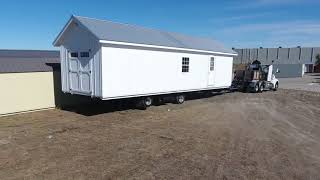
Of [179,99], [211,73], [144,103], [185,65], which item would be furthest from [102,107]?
[211,73]

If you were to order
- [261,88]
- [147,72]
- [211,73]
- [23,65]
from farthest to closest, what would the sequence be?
[261,88] < [211,73] < [147,72] < [23,65]

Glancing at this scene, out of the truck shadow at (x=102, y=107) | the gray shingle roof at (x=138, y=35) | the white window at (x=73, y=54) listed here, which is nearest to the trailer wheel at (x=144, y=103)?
the truck shadow at (x=102, y=107)

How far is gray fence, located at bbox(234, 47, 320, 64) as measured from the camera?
84.7m

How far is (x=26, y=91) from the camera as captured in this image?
15070 millimetres

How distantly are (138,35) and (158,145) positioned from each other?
786 centimetres

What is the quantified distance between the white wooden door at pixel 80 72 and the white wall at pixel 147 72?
1.13m

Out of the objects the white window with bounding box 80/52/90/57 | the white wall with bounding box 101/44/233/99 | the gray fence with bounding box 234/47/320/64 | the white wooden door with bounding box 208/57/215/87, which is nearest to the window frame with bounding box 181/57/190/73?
the white wall with bounding box 101/44/233/99

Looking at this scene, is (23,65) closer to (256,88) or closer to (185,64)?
(185,64)

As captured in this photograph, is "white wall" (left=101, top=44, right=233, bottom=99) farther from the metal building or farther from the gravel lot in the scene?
the metal building

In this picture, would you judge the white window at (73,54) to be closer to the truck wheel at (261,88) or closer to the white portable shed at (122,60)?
the white portable shed at (122,60)

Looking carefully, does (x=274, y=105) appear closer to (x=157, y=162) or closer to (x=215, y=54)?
(x=215, y=54)

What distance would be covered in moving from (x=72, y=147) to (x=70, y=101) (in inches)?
337

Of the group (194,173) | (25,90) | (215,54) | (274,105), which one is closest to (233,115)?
(274,105)

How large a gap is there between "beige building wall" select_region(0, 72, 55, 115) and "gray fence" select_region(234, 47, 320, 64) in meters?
72.4
